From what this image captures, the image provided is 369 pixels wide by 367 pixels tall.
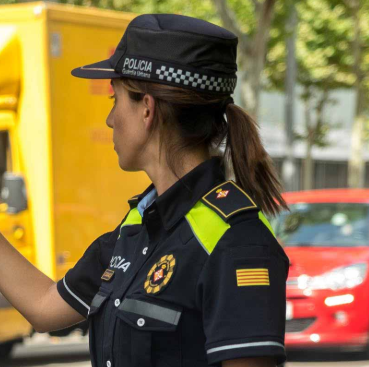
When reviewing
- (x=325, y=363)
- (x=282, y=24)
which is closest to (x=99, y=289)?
(x=325, y=363)

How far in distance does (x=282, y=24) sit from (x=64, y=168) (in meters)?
8.22

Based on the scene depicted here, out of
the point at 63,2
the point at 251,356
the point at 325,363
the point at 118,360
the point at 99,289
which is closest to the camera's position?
the point at 251,356

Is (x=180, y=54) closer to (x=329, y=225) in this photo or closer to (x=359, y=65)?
(x=329, y=225)

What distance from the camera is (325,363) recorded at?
27.4 feet

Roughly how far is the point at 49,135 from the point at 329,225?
9.22ft

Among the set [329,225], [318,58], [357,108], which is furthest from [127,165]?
[357,108]

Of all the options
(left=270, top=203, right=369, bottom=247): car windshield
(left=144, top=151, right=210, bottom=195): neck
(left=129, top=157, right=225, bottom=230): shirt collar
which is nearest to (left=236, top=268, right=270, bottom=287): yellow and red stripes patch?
(left=129, top=157, right=225, bottom=230): shirt collar

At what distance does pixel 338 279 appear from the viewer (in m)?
7.89

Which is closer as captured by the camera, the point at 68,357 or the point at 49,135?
the point at 49,135

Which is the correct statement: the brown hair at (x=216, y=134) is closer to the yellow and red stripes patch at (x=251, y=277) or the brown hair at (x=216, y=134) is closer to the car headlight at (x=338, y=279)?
the yellow and red stripes patch at (x=251, y=277)

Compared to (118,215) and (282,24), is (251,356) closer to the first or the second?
(118,215)

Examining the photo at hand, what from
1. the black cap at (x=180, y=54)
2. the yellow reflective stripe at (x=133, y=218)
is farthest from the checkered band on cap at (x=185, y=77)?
the yellow reflective stripe at (x=133, y=218)

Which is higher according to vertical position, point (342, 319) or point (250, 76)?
point (250, 76)

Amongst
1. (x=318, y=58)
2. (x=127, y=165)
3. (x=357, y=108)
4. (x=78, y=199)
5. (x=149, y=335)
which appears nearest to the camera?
(x=149, y=335)
